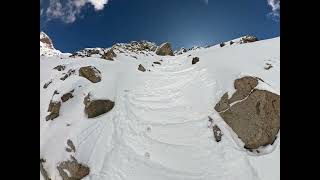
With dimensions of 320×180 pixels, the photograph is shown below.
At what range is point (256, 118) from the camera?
13.4 meters

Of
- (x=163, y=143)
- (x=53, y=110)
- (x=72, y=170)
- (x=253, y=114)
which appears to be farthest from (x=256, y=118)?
(x=53, y=110)

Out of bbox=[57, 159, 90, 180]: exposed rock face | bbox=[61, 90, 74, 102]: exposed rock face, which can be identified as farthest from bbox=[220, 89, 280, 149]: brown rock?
bbox=[61, 90, 74, 102]: exposed rock face

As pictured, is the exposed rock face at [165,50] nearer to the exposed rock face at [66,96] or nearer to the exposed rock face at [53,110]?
the exposed rock face at [66,96]

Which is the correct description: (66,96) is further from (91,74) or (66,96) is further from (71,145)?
(71,145)

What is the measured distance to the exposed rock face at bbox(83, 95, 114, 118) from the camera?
53.8 feet

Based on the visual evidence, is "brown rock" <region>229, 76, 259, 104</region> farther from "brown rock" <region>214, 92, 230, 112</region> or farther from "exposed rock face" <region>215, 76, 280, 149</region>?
"brown rock" <region>214, 92, 230, 112</region>

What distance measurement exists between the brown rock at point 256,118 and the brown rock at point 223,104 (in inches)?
13.5

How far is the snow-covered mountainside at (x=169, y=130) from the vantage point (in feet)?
39.7

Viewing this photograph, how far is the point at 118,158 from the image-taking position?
1284 cm

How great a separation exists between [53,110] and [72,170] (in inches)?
248
